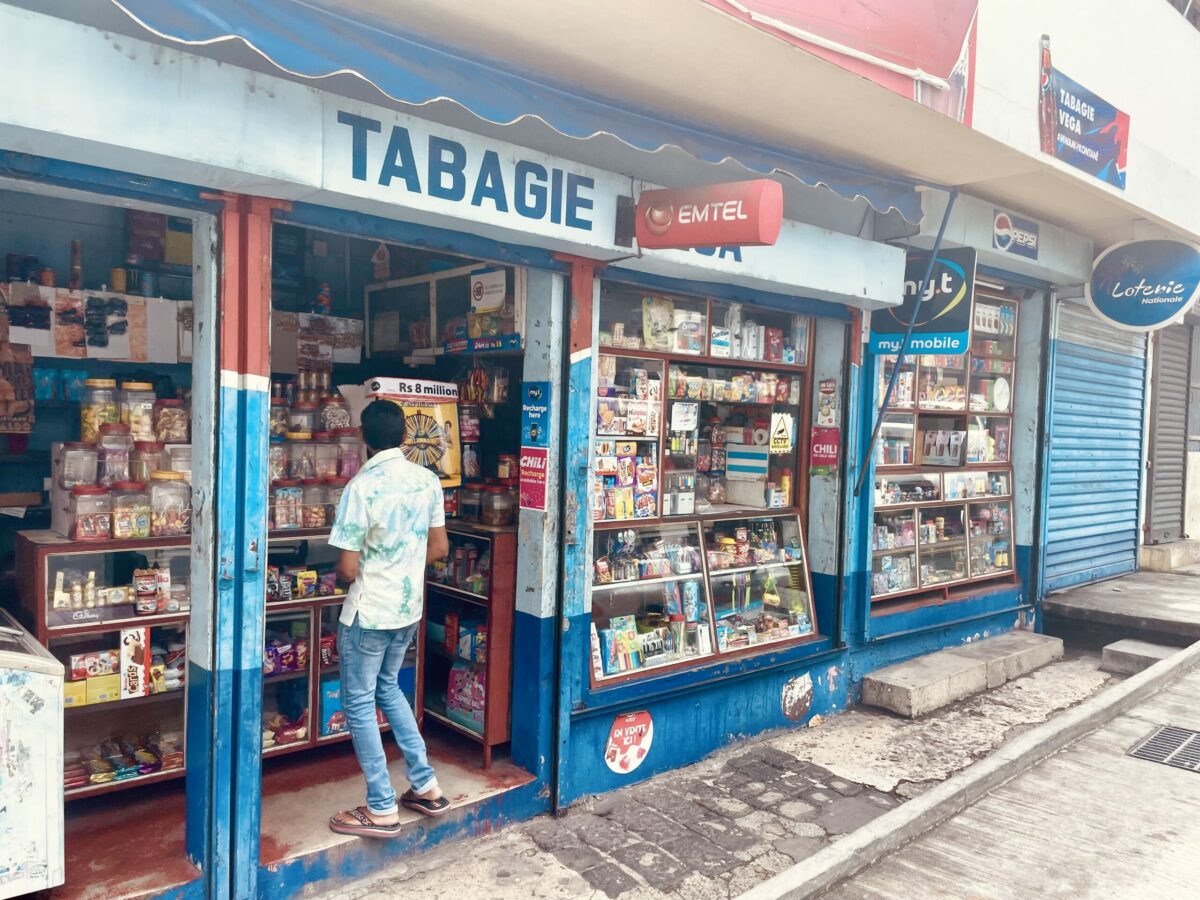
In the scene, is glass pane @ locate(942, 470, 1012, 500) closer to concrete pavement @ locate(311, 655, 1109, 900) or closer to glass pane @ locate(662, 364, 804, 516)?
concrete pavement @ locate(311, 655, 1109, 900)

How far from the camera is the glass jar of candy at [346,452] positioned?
4.74 meters

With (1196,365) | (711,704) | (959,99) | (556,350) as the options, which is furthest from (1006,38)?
(1196,365)

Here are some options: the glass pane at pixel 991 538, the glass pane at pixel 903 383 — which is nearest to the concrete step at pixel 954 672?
the glass pane at pixel 991 538

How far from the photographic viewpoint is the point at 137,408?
4.12m

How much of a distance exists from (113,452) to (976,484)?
699 centimetres

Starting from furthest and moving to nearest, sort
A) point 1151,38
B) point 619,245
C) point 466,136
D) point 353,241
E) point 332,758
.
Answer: point 1151,38 < point 353,241 < point 332,758 < point 619,245 < point 466,136

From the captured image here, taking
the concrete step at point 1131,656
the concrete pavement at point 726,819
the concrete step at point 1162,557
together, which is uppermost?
the concrete step at point 1162,557

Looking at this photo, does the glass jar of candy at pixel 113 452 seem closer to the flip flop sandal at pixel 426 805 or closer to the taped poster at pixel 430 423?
the taped poster at pixel 430 423

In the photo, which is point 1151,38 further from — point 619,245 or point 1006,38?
point 619,245

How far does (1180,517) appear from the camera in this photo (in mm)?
11828

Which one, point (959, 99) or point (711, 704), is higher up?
point (959, 99)

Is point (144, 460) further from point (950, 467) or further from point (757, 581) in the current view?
point (950, 467)

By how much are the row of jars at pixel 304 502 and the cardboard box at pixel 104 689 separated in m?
0.97

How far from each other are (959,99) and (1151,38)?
391 centimetres
